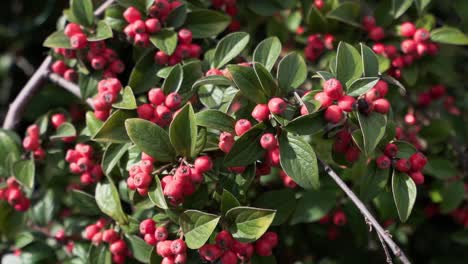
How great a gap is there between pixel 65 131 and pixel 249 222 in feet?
4.11

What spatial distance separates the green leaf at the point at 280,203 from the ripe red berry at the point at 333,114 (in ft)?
1.71

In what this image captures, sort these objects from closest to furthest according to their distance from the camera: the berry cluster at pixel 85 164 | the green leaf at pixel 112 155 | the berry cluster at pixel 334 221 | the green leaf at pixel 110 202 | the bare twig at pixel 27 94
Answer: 1. the green leaf at pixel 112 155
2. the green leaf at pixel 110 202
3. the berry cluster at pixel 85 164
4. the bare twig at pixel 27 94
5. the berry cluster at pixel 334 221

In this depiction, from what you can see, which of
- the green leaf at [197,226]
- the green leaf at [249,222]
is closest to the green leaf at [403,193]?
the green leaf at [249,222]

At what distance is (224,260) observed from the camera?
232 centimetres

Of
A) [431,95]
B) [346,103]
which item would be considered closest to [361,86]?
[346,103]

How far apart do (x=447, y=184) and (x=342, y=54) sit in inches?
62.5

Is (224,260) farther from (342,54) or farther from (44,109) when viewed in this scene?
(44,109)

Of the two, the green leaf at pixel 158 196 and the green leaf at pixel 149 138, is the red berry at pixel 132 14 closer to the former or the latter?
the green leaf at pixel 149 138

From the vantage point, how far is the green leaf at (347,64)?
7.95 ft

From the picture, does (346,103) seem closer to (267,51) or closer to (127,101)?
(267,51)

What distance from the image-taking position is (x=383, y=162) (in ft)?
8.06

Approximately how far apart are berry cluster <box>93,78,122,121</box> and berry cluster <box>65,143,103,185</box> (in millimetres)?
256

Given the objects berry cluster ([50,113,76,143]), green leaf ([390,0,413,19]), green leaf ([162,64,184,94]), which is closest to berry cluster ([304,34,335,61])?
green leaf ([390,0,413,19])

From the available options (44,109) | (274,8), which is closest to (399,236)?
(274,8)
